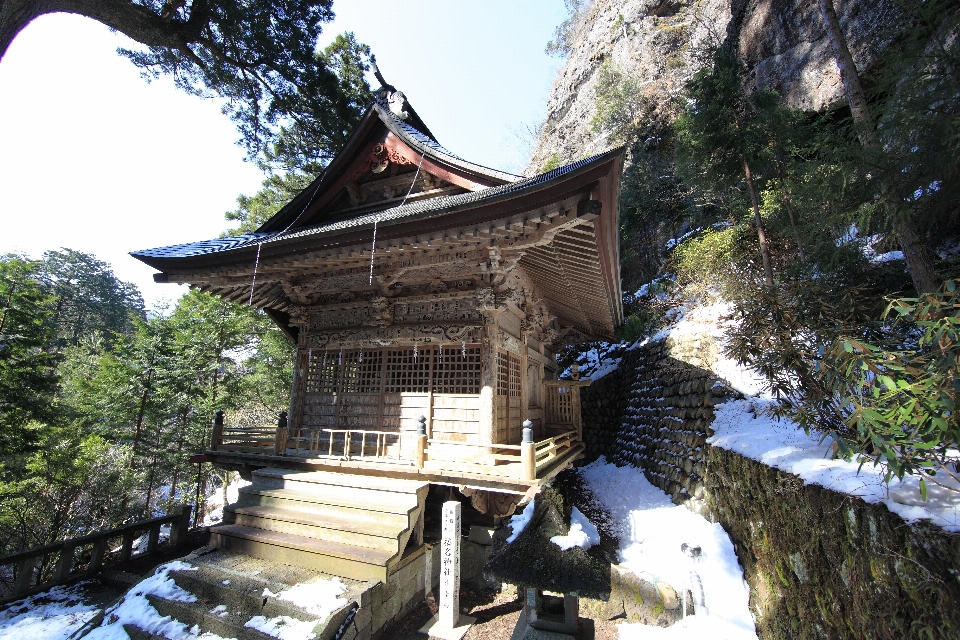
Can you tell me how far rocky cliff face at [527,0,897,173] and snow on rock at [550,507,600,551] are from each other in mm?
8508

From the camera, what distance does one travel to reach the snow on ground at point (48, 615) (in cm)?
534

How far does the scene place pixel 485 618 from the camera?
6176mm

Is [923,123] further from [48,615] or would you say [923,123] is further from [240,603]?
[48,615]

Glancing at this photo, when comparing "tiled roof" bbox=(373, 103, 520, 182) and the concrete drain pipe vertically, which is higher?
"tiled roof" bbox=(373, 103, 520, 182)

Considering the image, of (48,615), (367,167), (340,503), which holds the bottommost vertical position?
(48,615)

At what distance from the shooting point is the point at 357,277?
8148 millimetres

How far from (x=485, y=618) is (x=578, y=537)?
3699 mm

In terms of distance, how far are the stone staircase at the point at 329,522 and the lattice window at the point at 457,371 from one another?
1959mm

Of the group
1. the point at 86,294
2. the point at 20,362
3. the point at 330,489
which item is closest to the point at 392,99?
the point at 330,489

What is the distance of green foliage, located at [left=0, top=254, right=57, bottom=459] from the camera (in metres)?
10.4

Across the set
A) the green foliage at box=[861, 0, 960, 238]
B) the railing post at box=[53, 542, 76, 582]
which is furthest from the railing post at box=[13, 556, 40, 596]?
the green foliage at box=[861, 0, 960, 238]

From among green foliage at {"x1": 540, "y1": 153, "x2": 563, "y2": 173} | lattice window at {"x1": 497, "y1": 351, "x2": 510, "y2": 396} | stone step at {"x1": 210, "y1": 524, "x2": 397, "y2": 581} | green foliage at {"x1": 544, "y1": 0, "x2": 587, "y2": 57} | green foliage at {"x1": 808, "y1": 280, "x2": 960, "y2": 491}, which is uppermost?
green foliage at {"x1": 544, "y1": 0, "x2": 587, "y2": 57}

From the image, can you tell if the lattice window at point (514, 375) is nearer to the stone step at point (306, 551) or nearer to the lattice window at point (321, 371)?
the lattice window at point (321, 371)

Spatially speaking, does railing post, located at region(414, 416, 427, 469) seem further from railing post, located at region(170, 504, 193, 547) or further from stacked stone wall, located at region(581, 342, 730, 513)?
railing post, located at region(170, 504, 193, 547)
